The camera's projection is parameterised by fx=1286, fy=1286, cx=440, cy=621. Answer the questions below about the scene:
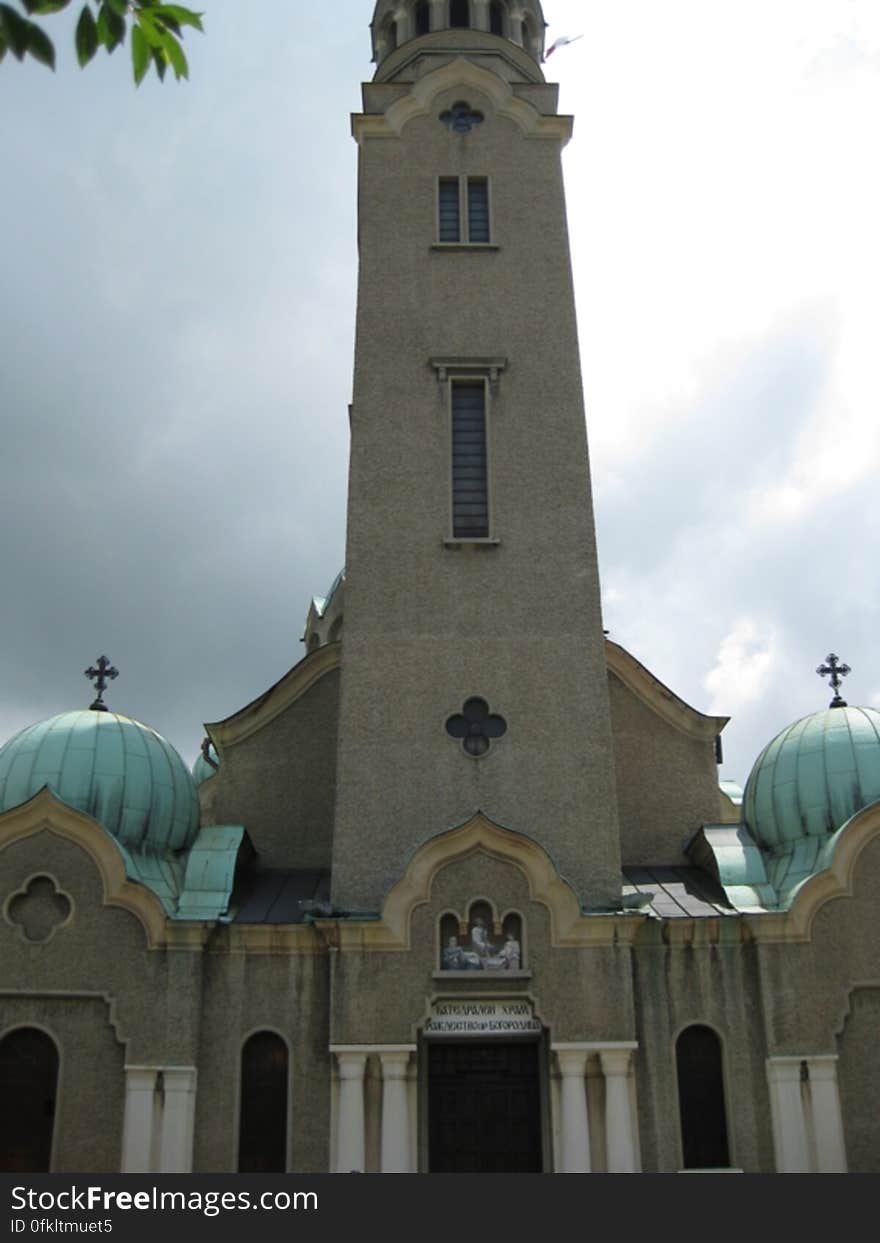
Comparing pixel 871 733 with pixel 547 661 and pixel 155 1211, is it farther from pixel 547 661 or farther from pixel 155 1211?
pixel 155 1211

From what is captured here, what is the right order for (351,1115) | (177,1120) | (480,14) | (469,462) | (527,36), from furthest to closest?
(527,36)
(480,14)
(469,462)
(177,1120)
(351,1115)

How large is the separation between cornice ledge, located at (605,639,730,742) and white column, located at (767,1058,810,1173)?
636 centimetres

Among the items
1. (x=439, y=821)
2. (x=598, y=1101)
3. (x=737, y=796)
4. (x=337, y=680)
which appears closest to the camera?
(x=598, y=1101)

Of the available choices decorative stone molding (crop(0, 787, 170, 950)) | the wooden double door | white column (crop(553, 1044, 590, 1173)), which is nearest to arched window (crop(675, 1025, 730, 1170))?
white column (crop(553, 1044, 590, 1173))

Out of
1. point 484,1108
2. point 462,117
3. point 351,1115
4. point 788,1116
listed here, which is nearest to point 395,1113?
point 351,1115

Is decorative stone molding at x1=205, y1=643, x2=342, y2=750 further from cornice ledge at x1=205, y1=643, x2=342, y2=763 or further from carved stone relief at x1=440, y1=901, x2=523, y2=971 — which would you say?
carved stone relief at x1=440, y1=901, x2=523, y2=971

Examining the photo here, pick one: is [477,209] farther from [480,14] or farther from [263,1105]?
[263,1105]

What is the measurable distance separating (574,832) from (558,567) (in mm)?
4070

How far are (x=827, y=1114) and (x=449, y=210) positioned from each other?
15.4m

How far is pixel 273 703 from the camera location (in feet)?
72.4

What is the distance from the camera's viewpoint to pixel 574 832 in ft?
59.1

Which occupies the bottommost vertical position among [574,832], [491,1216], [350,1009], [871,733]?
[491,1216]

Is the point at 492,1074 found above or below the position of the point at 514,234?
below

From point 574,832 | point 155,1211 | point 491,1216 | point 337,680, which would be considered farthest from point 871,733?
point 155,1211
